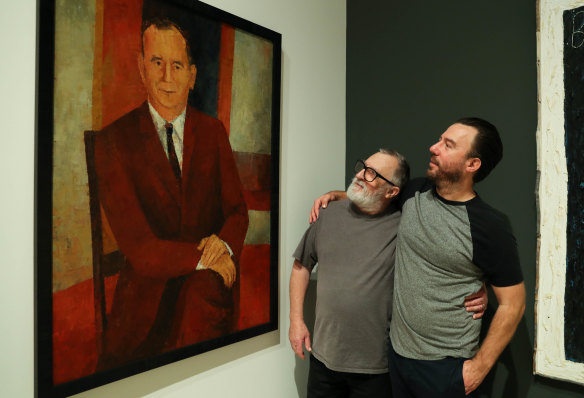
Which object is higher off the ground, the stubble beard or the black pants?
the stubble beard

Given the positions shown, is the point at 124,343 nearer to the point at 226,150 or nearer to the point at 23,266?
the point at 23,266

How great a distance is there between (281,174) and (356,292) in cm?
66

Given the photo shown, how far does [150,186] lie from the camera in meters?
1.41

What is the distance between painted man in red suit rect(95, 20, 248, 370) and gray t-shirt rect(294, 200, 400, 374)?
15.9 inches

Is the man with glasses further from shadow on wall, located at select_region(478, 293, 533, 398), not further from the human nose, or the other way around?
the human nose

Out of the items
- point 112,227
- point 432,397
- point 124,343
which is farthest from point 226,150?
point 432,397

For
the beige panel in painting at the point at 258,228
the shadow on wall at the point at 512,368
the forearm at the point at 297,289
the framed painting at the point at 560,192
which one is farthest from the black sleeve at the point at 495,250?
the beige panel in painting at the point at 258,228

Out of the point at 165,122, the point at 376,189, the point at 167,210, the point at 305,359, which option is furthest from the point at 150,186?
the point at 305,359

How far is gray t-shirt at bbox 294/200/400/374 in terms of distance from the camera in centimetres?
165

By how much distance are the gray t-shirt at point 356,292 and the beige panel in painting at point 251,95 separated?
1.72 feet

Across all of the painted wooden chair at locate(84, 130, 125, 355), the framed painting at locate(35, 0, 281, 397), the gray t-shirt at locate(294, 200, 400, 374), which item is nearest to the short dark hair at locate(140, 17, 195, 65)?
the framed painting at locate(35, 0, 281, 397)

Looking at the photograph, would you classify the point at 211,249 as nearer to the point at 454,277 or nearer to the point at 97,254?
the point at 97,254

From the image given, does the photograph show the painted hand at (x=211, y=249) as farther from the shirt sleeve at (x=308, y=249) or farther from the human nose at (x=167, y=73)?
the human nose at (x=167, y=73)

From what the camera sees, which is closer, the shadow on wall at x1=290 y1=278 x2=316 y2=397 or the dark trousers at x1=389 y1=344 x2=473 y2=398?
the dark trousers at x1=389 y1=344 x2=473 y2=398
